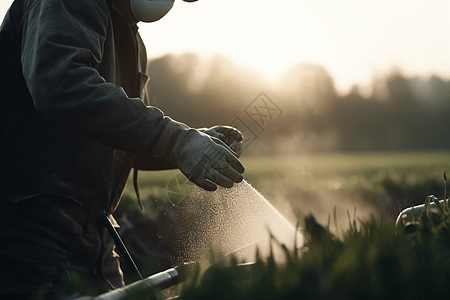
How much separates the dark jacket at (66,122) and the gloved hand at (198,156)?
0.18ft

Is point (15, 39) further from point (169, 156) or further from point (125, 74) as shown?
point (169, 156)

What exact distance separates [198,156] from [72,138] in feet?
2.06

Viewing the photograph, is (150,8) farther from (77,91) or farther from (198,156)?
(198,156)

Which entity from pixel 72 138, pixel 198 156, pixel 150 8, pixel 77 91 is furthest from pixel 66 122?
pixel 150 8

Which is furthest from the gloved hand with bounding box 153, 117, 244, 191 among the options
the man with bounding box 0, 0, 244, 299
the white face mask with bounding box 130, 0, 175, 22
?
the white face mask with bounding box 130, 0, 175, 22

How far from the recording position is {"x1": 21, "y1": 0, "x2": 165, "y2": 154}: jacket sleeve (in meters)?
1.80

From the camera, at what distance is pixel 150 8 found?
7.75 feet

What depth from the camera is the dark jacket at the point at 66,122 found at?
1.81 metres

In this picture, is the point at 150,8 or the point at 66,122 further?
the point at 150,8

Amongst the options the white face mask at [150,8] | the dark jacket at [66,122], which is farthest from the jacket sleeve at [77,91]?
the white face mask at [150,8]

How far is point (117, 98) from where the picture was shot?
5.96 ft

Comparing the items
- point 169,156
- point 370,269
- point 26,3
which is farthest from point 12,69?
point 370,269

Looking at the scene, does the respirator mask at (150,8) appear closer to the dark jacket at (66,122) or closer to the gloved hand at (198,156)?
the dark jacket at (66,122)

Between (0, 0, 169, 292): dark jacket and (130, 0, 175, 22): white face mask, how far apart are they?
3.1 inches
